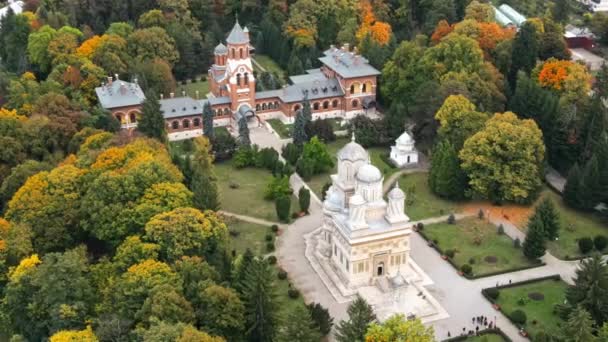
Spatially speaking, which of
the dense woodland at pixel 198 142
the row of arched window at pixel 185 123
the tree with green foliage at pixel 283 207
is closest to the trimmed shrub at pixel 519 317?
the dense woodland at pixel 198 142

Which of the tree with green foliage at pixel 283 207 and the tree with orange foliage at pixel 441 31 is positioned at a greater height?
the tree with orange foliage at pixel 441 31

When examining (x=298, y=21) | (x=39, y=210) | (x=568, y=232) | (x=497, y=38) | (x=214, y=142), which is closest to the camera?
(x=39, y=210)

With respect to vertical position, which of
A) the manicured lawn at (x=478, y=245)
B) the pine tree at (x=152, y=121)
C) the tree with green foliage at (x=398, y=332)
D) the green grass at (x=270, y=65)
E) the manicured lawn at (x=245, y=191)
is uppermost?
the pine tree at (x=152, y=121)

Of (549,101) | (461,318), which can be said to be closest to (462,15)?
(549,101)

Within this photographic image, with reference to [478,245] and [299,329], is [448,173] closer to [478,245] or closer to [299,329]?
[478,245]

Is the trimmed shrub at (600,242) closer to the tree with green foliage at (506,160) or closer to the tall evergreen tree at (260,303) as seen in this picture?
the tree with green foliage at (506,160)

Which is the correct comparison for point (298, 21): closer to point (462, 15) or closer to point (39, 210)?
point (462, 15)
